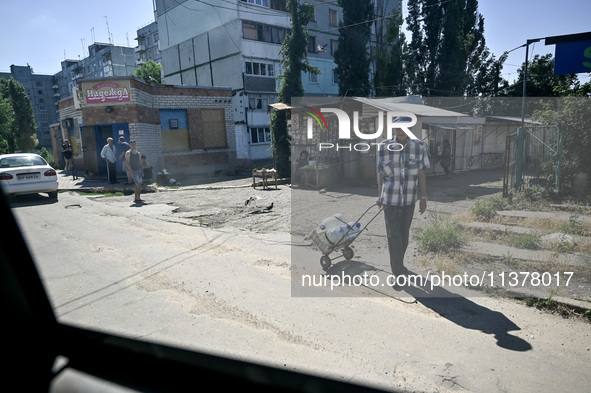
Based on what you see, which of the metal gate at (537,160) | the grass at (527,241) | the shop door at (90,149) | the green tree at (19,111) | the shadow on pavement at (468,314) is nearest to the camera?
the shadow on pavement at (468,314)

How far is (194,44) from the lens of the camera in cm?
3266

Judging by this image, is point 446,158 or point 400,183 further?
point 446,158

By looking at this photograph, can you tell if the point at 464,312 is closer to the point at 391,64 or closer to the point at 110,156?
the point at 110,156

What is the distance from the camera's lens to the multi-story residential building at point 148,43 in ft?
195

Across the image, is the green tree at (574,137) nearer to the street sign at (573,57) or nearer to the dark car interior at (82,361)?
the street sign at (573,57)

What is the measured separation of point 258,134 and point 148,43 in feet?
142

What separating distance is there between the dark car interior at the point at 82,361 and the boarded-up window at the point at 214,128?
72.5 feet

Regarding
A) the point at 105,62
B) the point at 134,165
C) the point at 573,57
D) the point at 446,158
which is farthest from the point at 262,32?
the point at 105,62

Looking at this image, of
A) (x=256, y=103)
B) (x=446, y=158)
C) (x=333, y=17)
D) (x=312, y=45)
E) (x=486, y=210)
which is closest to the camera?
(x=486, y=210)

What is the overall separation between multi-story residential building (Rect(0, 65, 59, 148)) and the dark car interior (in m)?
92.1

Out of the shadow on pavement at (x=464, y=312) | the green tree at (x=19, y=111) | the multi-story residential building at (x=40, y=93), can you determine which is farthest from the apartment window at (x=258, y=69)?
the multi-story residential building at (x=40, y=93)

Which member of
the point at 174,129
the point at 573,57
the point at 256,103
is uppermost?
the point at 256,103

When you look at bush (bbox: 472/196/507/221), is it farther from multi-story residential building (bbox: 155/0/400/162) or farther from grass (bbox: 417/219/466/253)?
multi-story residential building (bbox: 155/0/400/162)

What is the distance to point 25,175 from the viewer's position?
1135cm
